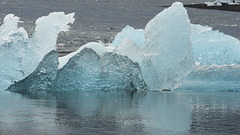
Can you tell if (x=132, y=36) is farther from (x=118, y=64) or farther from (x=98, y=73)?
(x=98, y=73)

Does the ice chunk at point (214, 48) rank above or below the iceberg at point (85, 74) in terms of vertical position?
above

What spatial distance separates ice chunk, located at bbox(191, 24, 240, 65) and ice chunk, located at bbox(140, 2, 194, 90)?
2.93 metres

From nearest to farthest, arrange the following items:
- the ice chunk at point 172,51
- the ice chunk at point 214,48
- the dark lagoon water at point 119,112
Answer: the dark lagoon water at point 119,112 < the ice chunk at point 172,51 < the ice chunk at point 214,48

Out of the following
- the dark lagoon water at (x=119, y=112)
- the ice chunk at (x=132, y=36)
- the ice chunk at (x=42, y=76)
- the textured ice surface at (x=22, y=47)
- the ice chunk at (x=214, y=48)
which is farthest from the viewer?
the ice chunk at (x=132, y=36)

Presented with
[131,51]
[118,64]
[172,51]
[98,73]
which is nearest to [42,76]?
[98,73]

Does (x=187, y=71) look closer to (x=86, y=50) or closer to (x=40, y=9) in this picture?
(x=86, y=50)

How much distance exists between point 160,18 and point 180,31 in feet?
2.39

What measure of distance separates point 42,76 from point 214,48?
6.37m

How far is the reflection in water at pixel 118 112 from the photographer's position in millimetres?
11156

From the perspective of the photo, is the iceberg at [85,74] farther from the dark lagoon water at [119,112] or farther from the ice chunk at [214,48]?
the ice chunk at [214,48]

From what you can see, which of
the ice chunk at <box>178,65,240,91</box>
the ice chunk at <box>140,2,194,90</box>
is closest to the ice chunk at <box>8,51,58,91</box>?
the ice chunk at <box>140,2,194,90</box>

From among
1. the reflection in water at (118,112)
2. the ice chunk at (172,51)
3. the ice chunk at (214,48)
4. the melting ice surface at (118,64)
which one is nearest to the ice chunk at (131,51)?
the melting ice surface at (118,64)

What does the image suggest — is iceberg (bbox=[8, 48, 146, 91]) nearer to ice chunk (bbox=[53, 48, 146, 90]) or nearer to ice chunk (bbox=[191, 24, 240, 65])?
ice chunk (bbox=[53, 48, 146, 90])

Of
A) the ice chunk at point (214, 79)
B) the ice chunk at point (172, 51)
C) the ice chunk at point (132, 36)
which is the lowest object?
the ice chunk at point (214, 79)
